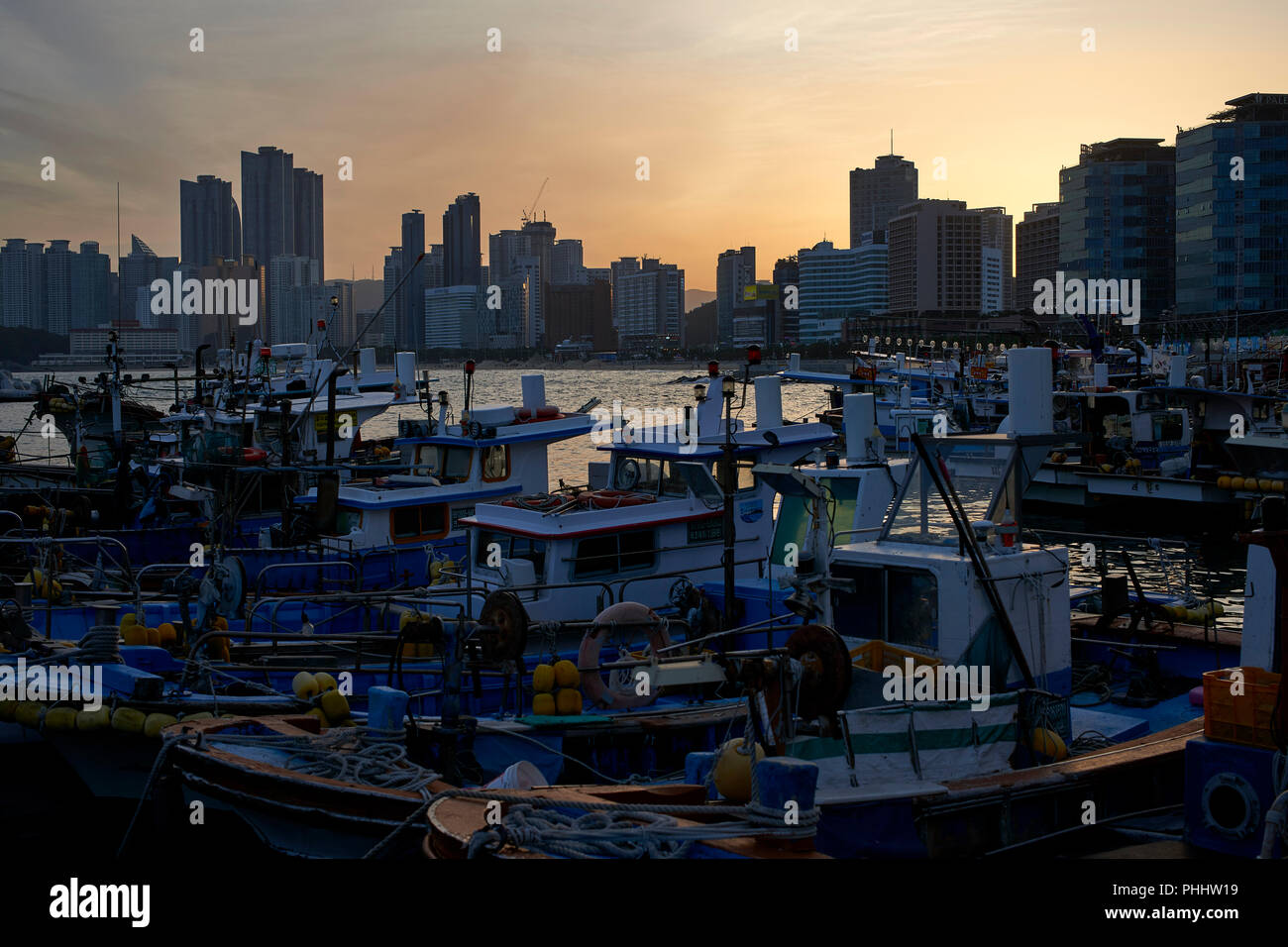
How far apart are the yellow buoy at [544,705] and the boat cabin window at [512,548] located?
10.9 ft

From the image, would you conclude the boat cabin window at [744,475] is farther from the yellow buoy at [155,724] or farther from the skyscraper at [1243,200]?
the skyscraper at [1243,200]

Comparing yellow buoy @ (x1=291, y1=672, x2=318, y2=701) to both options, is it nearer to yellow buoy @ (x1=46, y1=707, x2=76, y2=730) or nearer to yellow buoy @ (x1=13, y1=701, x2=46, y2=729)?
yellow buoy @ (x1=46, y1=707, x2=76, y2=730)

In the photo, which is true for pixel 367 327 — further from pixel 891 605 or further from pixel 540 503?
pixel 891 605

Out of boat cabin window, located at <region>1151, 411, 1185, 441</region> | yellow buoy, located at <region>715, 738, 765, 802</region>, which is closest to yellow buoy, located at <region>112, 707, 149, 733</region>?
yellow buoy, located at <region>715, 738, 765, 802</region>

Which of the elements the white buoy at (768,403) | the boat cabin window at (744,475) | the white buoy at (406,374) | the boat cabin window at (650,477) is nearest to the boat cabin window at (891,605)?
the boat cabin window at (744,475)

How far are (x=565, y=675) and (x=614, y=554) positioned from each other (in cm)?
341

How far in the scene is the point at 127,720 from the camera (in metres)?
10.5

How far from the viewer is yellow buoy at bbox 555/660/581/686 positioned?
40.1 feet

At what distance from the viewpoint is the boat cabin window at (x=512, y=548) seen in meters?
15.4

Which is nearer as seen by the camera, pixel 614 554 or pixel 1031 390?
pixel 1031 390

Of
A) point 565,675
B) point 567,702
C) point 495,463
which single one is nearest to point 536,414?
point 495,463
